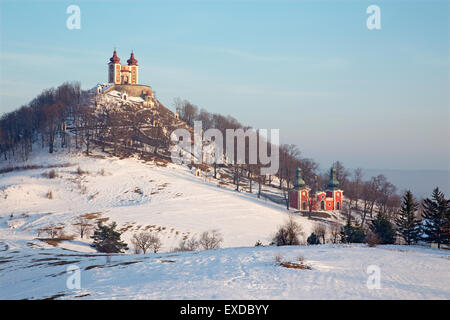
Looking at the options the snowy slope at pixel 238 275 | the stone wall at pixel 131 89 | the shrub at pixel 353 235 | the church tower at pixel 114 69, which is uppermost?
the church tower at pixel 114 69

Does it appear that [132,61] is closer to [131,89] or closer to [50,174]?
[131,89]

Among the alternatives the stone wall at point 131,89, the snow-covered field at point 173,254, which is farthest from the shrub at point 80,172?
the stone wall at point 131,89

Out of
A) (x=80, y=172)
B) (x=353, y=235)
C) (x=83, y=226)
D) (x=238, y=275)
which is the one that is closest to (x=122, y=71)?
(x=80, y=172)

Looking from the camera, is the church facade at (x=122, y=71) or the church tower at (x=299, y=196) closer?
the church tower at (x=299, y=196)

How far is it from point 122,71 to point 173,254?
274 ft

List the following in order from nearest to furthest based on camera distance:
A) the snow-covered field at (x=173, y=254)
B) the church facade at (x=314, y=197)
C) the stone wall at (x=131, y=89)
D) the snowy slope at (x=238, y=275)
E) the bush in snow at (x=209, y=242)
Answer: the snowy slope at (x=238, y=275) → the snow-covered field at (x=173, y=254) → the bush in snow at (x=209, y=242) → the church facade at (x=314, y=197) → the stone wall at (x=131, y=89)

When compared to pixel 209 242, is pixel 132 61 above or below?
above

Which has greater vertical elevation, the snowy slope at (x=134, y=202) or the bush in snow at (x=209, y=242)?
the snowy slope at (x=134, y=202)

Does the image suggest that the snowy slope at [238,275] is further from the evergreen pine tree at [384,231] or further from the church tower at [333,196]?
the church tower at [333,196]

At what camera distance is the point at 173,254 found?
27344 millimetres

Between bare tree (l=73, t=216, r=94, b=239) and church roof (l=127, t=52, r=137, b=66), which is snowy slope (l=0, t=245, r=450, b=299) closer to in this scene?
bare tree (l=73, t=216, r=94, b=239)

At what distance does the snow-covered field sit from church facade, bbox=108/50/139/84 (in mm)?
44742

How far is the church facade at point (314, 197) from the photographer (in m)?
59.8

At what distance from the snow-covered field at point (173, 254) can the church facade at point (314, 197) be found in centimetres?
346
